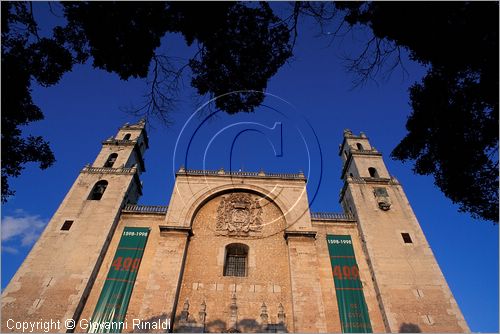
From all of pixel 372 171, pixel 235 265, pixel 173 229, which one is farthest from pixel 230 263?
pixel 372 171

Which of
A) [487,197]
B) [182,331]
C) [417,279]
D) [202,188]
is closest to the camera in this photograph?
[487,197]

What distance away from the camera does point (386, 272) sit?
56.7ft

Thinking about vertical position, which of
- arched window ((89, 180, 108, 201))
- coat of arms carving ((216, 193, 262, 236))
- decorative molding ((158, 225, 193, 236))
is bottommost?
decorative molding ((158, 225, 193, 236))

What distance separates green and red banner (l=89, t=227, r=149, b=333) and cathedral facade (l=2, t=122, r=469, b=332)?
6 cm

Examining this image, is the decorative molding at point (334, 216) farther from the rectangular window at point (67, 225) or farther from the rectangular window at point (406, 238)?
the rectangular window at point (67, 225)

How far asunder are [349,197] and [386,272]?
6.90 metres

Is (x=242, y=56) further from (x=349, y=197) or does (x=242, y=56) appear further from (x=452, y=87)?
(x=349, y=197)

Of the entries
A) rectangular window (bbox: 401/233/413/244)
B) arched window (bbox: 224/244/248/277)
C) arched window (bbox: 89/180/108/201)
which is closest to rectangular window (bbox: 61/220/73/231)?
arched window (bbox: 89/180/108/201)

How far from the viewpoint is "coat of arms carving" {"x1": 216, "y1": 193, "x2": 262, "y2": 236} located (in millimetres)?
19970

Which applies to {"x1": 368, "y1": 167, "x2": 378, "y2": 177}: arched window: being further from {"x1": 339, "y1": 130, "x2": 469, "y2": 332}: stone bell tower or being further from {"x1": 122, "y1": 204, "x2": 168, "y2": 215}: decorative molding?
{"x1": 122, "y1": 204, "x2": 168, "y2": 215}: decorative molding

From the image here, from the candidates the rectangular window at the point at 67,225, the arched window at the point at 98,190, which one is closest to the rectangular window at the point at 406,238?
the arched window at the point at 98,190

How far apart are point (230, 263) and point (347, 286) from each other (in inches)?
282

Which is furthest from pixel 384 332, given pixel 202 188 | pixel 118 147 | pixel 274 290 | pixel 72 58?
pixel 118 147

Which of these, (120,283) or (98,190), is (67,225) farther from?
(120,283)
